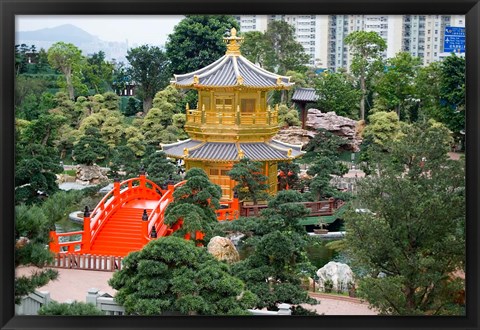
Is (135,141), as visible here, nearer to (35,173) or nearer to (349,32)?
(35,173)

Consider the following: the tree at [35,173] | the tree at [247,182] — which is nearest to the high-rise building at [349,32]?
the tree at [247,182]

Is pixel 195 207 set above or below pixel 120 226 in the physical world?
above

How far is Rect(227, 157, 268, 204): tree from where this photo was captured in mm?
11891

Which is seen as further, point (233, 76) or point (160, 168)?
point (160, 168)

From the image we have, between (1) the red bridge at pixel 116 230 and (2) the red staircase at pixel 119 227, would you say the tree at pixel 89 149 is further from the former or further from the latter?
(2) the red staircase at pixel 119 227

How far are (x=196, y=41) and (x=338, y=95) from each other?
3304mm

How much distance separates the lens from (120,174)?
580 inches

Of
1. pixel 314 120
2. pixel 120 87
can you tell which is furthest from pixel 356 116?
pixel 120 87

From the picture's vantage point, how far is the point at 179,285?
5.79 m

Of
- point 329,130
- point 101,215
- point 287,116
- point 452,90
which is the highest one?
point 452,90

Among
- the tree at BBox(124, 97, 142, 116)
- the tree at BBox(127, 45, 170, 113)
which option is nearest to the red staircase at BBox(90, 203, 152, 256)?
the tree at BBox(127, 45, 170, 113)

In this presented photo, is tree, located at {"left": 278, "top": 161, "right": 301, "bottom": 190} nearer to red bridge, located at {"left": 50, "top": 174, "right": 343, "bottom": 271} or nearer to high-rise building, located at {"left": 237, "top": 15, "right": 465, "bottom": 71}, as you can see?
red bridge, located at {"left": 50, "top": 174, "right": 343, "bottom": 271}
